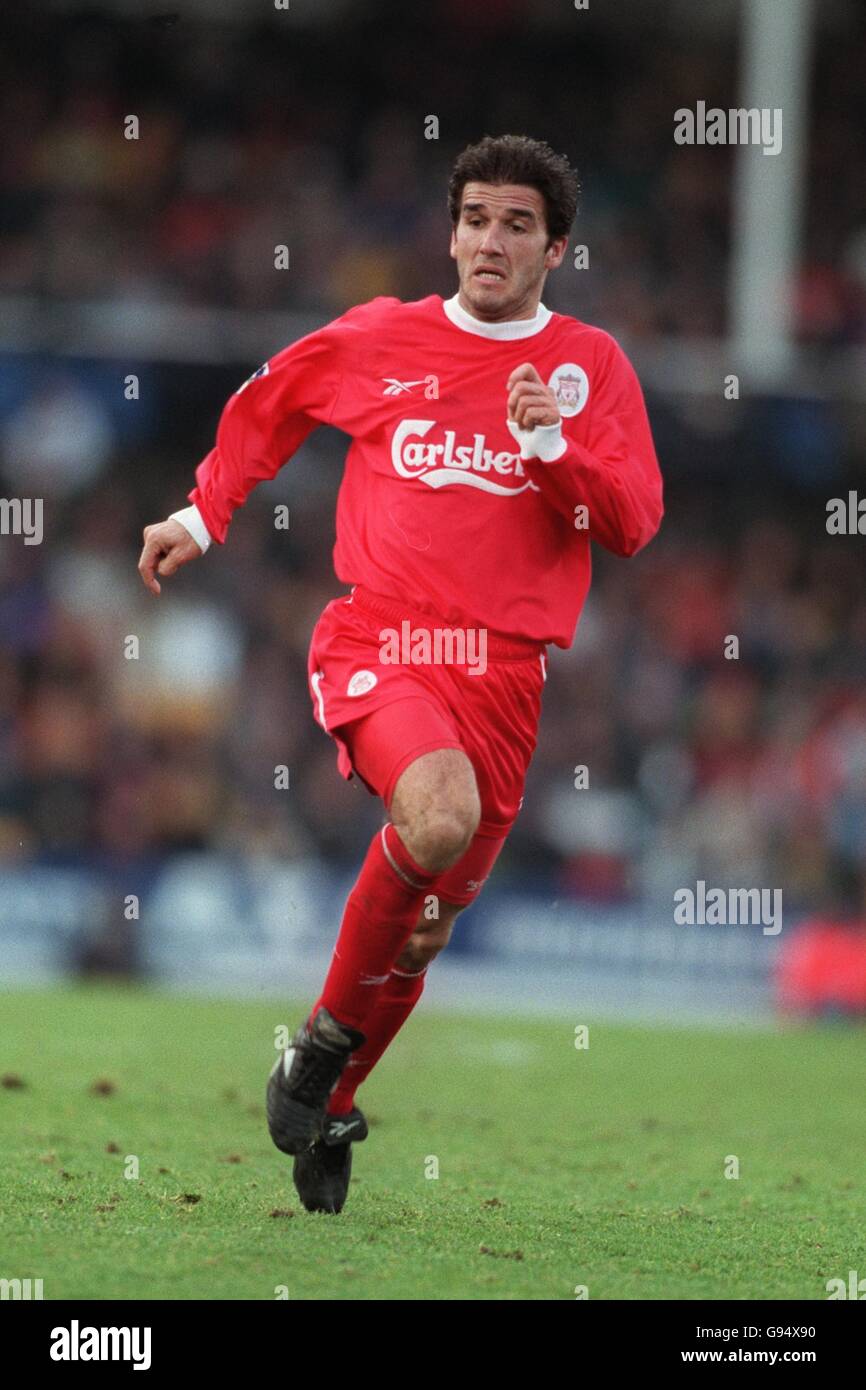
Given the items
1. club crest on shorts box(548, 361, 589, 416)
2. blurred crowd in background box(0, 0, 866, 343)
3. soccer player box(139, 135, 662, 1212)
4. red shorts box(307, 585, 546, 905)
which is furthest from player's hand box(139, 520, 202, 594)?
blurred crowd in background box(0, 0, 866, 343)

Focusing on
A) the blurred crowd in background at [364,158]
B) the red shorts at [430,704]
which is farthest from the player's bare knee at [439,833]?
the blurred crowd in background at [364,158]

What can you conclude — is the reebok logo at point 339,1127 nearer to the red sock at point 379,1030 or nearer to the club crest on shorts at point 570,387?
the red sock at point 379,1030

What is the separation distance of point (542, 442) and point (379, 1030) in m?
1.81

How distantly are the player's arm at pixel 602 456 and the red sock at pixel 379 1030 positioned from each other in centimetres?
143

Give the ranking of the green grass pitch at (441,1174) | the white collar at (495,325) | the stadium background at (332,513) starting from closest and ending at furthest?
the green grass pitch at (441,1174) < the white collar at (495,325) < the stadium background at (332,513)

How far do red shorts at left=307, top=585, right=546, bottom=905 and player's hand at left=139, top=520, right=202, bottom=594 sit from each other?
461mm

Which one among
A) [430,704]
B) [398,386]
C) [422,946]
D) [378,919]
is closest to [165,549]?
[398,386]

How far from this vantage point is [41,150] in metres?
18.3

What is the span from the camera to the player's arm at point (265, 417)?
20.3ft

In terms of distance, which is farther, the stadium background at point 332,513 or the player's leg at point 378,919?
A: the stadium background at point 332,513

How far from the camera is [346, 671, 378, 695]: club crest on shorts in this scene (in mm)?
5805
